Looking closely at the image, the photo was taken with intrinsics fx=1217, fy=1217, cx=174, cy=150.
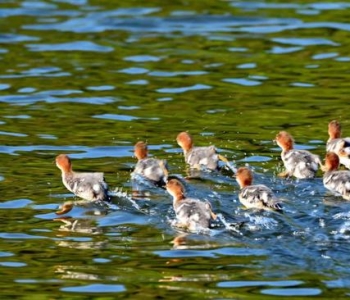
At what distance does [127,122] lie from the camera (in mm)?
15633

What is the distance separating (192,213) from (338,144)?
2865mm

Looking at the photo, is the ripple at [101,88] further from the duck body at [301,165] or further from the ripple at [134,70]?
the duck body at [301,165]

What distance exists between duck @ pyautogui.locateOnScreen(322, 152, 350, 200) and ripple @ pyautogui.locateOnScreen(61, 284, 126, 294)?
319 cm

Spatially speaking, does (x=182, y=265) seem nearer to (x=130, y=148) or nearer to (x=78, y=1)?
(x=130, y=148)

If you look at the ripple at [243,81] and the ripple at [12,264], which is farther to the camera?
the ripple at [243,81]

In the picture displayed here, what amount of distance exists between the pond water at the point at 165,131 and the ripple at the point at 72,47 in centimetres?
5

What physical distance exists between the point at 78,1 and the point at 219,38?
12.7 feet

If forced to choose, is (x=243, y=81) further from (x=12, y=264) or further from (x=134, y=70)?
(x=12, y=264)

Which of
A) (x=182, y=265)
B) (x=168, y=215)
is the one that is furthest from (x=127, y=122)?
(x=182, y=265)

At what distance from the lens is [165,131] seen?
15.2 m

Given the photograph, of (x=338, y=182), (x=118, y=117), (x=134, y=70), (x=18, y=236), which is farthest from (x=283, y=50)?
(x=18, y=236)

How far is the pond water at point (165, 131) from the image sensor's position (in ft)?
32.8

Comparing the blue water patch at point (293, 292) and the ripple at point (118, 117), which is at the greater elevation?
the ripple at point (118, 117)

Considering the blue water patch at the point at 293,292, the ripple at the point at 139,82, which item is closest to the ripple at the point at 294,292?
the blue water patch at the point at 293,292
